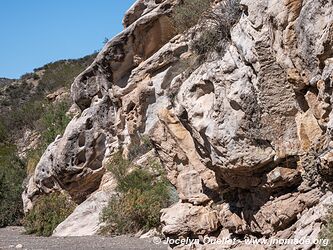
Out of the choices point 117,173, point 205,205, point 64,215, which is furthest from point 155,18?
point 205,205

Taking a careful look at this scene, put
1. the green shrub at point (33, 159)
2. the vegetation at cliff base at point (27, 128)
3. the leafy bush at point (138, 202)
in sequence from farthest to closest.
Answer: the green shrub at point (33, 159) < the vegetation at cliff base at point (27, 128) < the leafy bush at point (138, 202)

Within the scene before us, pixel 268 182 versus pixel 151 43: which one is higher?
pixel 151 43

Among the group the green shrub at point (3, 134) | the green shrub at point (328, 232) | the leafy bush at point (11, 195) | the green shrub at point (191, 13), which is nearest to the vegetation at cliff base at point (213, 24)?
the green shrub at point (191, 13)

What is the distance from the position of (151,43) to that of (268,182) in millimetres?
12734

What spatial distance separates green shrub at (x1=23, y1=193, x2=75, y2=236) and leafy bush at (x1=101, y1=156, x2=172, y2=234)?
4.71 m

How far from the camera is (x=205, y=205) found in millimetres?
12383

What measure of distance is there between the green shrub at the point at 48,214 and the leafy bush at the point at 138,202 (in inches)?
185

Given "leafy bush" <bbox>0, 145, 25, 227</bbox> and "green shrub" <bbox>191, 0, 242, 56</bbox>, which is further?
"leafy bush" <bbox>0, 145, 25, 227</bbox>

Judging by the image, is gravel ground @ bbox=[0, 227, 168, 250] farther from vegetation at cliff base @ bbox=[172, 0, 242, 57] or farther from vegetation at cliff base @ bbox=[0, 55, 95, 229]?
vegetation at cliff base @ bbox=[0, 55, 95, 229]

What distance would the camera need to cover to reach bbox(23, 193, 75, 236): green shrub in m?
23.3

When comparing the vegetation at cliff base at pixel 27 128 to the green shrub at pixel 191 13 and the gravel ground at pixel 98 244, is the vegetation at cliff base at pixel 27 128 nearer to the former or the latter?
the gravel ground at pixel 98 244

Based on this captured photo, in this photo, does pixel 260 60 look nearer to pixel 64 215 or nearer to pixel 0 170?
pixel 64 215

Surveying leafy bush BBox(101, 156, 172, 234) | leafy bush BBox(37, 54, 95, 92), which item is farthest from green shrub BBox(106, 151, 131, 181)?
leafy bush BBox(37, 54, 95, 92)

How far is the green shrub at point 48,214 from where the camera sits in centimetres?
2327
